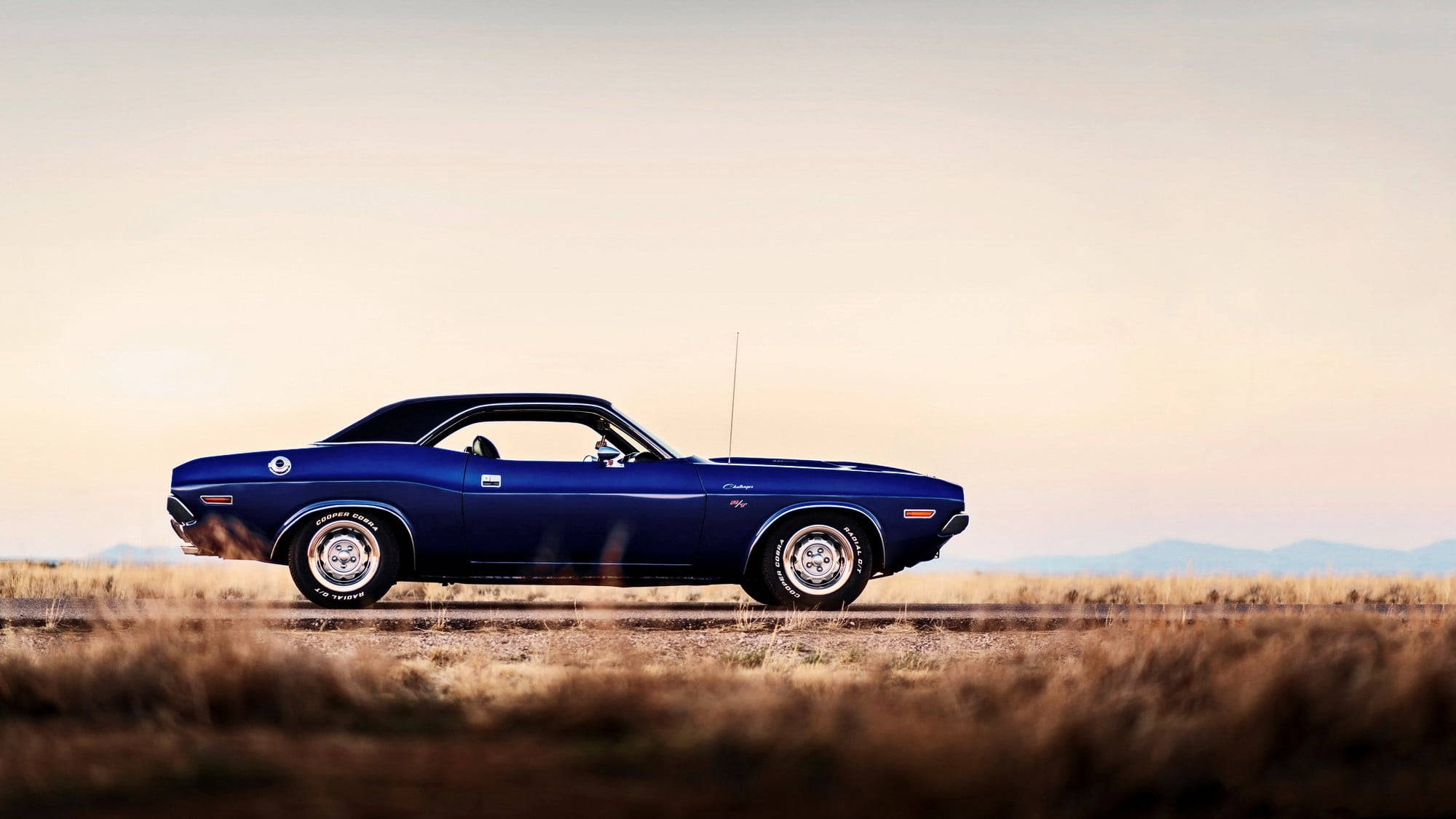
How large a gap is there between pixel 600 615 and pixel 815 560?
261 cm

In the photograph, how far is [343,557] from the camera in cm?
1116

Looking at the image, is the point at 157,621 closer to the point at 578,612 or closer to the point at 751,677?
the point at 751,677

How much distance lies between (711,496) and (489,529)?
168 cm

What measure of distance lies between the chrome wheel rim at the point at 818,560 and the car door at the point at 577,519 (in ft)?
2.51

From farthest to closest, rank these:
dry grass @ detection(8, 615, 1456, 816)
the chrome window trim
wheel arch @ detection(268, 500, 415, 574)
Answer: the chrome window trim
wheel arch @ detection(268, 500, 415, 574)
dry grass @ detection(8, 615, 1456, 816)

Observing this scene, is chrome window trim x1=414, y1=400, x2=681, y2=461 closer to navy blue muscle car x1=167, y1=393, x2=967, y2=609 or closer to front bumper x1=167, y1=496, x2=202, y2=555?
navy blue muscle car x1=167, y1=393, x2=967, y2=609

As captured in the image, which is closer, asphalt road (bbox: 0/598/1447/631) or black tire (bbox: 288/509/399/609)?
asphalt road (bbox: 0/598/1447/631)

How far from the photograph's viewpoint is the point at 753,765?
518 cm

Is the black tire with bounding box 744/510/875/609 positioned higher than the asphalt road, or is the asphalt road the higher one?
the black tire with bounding box 744/510/875/609

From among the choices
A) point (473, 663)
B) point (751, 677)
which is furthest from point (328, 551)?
point (751, 677)

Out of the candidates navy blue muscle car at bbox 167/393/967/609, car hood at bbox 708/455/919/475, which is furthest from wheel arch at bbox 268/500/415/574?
car hood at bbox 708/455/919/475

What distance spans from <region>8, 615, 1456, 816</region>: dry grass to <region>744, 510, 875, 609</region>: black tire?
3.55 meters

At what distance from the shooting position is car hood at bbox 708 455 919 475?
11.9m

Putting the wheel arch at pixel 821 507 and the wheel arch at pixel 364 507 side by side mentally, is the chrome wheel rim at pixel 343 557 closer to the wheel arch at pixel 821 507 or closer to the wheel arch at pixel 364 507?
the wheel arch at pixel 364 507
